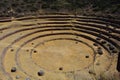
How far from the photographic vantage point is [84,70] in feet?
76.0

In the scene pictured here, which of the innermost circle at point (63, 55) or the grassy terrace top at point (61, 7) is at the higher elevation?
the grassy terrace top at point (61, 7)

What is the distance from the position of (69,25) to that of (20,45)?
312 inches

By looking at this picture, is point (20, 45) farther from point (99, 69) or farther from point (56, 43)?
point (99, 69)

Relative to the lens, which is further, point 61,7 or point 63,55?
point 61,7

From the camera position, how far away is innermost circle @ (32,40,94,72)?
78.1ft

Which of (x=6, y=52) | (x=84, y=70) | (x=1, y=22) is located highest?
(x=1, y=22)

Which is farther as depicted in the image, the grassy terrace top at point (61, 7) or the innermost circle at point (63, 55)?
the grassy terrace top at point (61, 7)

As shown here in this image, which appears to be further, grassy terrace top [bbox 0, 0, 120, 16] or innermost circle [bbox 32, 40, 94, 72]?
grassy terrace top [bbox 0, 0, 120, 16]

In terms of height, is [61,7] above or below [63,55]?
above

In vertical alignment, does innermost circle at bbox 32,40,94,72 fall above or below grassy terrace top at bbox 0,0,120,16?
below

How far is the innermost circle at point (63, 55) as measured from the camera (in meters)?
23.8

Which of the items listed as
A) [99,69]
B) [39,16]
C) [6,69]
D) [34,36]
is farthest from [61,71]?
[39,16]

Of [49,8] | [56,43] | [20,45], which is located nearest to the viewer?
[20,45]

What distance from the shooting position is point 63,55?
25609 millimetres
